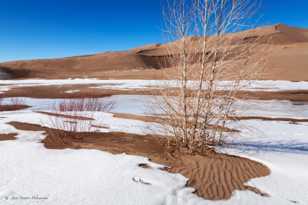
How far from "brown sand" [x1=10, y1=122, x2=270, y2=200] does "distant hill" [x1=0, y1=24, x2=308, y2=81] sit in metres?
1.75

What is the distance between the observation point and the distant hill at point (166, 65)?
540cm

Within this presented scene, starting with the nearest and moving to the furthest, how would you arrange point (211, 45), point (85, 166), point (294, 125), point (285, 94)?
1. point (85, 166)
2. point (211, 45)
3. point (294, 125)
4. point (285, 94)

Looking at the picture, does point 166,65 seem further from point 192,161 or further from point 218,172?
point 218,172

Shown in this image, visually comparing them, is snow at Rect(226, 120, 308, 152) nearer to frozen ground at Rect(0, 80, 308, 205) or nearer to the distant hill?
frozen ground at Rect(0, 80, 308, 205)

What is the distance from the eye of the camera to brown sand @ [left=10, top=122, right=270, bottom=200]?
3795mm

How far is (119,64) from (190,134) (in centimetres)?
5267

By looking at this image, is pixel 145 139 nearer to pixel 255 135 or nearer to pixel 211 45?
pixel 211 45

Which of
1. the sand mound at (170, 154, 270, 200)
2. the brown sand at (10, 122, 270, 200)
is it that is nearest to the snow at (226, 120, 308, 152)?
the sand mound at (170, 154, 270, 200)

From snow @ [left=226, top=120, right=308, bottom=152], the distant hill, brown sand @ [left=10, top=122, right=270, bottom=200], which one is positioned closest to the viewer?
brown sand @ [left=10, top=122, right=270, bottom=200]

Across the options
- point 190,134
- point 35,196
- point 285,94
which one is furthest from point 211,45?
point 285,94

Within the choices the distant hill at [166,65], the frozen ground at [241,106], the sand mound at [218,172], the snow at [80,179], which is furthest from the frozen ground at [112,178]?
the frozen ground at [241,106]

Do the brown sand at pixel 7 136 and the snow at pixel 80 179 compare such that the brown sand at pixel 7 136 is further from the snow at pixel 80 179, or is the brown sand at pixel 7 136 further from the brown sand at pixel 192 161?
the snow at pixel 80 179

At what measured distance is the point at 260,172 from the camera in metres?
4.28

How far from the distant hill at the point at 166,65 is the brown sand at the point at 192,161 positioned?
68.8 inches
